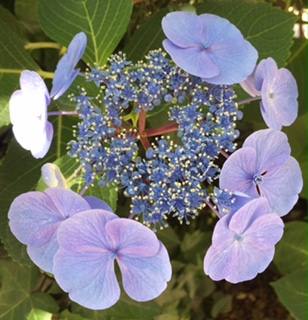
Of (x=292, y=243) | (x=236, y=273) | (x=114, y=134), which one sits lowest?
(x=292, y=243)

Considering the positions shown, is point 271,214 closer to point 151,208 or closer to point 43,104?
point 151,208

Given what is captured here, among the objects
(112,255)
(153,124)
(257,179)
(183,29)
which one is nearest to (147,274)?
(112,255)

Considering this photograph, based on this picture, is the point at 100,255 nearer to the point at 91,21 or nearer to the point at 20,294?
the point at 91,21

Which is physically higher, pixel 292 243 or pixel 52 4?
pixel 52 4

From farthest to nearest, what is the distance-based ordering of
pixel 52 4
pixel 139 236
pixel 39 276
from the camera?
A: pixel 39 276
pixel 52 4
pixel 139 236

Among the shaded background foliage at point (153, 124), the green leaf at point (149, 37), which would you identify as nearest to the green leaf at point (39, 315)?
the shaded background foliage at point (153, 124)

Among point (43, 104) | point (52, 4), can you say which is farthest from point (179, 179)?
point (52, 4)

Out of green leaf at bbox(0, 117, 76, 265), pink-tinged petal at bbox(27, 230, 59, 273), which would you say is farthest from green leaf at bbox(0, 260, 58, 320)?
pink-tinged petal at bbox(27, 230, 59, 273)
